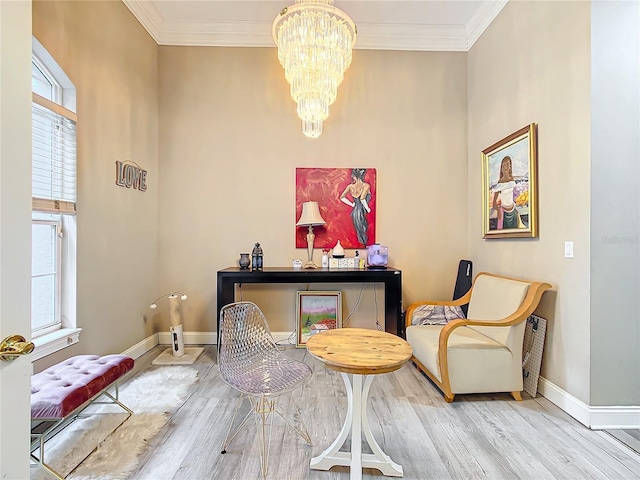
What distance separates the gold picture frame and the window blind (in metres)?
2.41

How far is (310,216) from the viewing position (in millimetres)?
3795

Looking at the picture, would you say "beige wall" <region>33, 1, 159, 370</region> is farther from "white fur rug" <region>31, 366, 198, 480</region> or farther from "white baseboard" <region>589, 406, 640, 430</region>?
"white baseboard" <region>589, 406, 640, 430</region>

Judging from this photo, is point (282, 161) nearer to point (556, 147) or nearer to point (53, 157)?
point (53, 157)

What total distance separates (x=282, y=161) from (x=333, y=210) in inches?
34.1

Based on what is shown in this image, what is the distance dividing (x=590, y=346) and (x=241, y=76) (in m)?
4.25

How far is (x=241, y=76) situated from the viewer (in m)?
3.94

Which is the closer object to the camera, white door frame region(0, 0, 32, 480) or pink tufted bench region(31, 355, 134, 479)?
white door frame region(0, 0, 32, 480)

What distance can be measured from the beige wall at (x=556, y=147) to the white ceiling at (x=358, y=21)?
625 mm

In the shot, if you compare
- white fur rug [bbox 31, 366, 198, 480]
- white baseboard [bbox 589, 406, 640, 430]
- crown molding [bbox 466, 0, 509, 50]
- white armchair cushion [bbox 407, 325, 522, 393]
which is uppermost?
Result: crown molding [bbox 466, 0, 509, 50]

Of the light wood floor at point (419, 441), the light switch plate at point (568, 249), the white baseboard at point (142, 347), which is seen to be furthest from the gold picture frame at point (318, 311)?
the light switch plate at point (568, 249)

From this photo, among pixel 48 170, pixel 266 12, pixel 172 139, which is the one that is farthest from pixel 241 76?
pixel 48 170

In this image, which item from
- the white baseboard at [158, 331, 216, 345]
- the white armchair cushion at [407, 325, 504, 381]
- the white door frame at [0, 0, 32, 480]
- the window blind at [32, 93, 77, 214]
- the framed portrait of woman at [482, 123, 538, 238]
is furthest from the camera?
the white baseboard at [158, 331, 216, 345]

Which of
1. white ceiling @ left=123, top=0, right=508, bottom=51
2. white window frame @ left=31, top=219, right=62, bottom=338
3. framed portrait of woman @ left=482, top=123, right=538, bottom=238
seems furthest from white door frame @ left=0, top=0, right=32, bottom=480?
white ceiling @ left=123, top=0, right=508, bottom=51

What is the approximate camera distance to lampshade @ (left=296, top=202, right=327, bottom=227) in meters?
3.79
